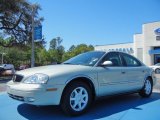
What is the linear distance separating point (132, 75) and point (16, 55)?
61.3m

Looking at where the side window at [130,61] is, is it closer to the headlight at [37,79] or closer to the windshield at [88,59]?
the windshield at [88,59]

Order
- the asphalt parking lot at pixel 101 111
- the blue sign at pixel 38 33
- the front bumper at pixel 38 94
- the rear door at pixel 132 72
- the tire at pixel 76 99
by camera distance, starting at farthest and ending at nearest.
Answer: the blue sign at pixel 38 33
the rear door at pixel 132 72
the asphalt parking lot at pixel 101 111
the tire at pixel 76 99
the front bumper at pixel 38 94

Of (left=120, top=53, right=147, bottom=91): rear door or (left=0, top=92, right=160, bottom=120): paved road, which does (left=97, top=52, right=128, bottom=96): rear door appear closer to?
(left=120, top=53, right=147, bottom=91): rear door

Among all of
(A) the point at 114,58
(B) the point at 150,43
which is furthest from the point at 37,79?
(B) the point at 150,43

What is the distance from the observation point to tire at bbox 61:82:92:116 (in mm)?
5359

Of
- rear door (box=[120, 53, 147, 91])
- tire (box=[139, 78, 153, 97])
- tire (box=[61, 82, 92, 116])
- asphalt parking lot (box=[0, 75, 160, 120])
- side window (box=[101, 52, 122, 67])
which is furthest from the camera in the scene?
tire (box=[139, 78, 153, 97])

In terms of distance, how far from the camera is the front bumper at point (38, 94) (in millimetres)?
5086

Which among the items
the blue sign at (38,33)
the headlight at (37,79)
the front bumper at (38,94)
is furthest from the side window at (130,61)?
the blue sign at (38,33)

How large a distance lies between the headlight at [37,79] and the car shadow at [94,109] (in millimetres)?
744

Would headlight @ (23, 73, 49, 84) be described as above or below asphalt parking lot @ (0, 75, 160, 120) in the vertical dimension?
above

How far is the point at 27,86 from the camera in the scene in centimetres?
521

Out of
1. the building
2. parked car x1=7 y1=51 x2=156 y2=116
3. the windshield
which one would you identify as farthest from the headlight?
the building

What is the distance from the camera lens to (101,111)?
236 inches

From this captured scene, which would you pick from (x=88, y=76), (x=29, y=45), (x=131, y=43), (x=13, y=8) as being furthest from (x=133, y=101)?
(x=131, y=43)
